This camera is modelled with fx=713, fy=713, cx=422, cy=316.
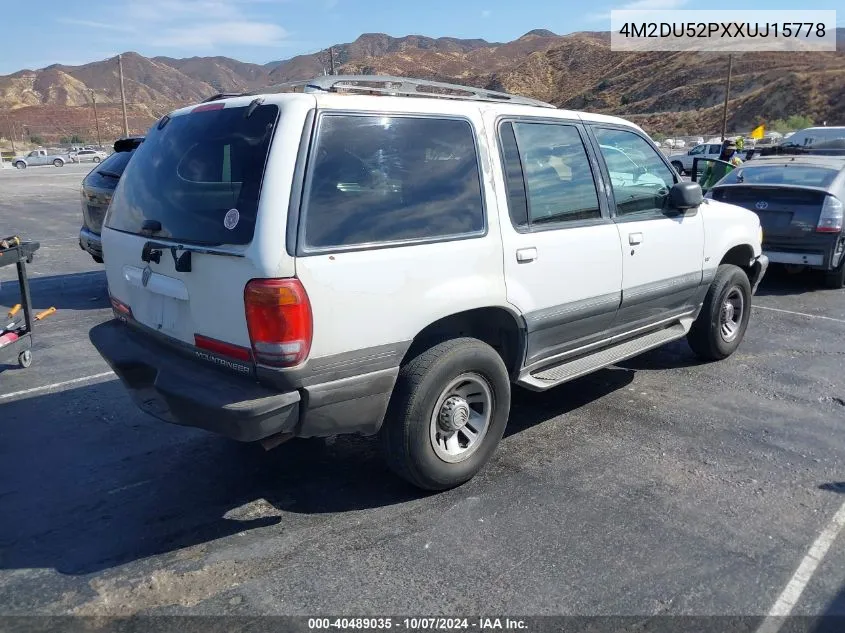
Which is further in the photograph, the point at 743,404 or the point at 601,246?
the point at 743,404

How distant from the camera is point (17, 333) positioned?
5547mm

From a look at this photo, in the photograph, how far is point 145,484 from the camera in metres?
3.90

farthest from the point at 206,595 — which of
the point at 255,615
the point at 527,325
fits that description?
the point at 527,325

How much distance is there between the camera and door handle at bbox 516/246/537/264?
3896mm

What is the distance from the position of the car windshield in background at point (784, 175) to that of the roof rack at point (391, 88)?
5.69 m

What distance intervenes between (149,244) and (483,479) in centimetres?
216

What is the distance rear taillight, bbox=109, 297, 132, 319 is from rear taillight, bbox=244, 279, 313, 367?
1.20 meters

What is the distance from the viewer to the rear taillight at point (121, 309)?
3.95 m

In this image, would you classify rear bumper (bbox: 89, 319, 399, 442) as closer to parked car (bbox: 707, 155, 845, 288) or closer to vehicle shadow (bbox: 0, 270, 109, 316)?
vehicle shadow (bbox: 0, 270, 109, 316)

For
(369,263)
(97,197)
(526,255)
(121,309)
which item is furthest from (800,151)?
(121,309)

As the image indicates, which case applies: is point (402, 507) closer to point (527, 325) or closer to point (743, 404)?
point (527, 325)

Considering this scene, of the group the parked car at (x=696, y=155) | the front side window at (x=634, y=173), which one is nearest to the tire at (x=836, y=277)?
the front side window at (x=634, y=173)

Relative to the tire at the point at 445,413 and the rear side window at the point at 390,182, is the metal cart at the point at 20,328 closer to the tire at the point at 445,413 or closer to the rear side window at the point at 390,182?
the rear side window at the point at 390,182

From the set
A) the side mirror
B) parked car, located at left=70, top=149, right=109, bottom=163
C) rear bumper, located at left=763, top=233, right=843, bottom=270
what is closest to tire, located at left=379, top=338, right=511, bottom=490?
the side mirror
